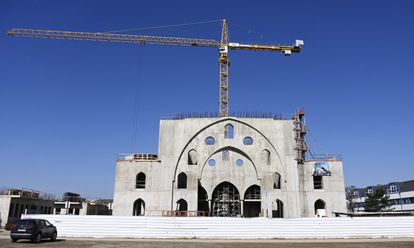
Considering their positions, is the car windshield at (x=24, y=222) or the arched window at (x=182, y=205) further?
the arched window at (x=182, y=205)

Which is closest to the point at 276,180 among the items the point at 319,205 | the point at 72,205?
the point at 319,205

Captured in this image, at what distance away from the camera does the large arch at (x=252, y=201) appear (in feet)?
155

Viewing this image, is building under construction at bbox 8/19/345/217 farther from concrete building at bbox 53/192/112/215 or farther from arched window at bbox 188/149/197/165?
concrete building at bbox 53/192/112/215

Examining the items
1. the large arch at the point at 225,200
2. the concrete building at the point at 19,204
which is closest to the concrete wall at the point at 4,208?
the concrete building at the point at 19,204

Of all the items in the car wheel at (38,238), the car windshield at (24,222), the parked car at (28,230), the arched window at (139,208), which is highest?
the arched window at (139,208)

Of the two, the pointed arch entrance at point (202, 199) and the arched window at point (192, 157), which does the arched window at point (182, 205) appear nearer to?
the pointed arch entrance at point (202, 199)

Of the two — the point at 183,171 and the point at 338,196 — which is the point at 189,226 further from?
the point at 338,196

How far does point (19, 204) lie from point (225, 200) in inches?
1163

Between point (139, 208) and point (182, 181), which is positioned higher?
point (182, 181)

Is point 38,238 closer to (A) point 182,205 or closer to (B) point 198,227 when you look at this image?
(B) point 198,227

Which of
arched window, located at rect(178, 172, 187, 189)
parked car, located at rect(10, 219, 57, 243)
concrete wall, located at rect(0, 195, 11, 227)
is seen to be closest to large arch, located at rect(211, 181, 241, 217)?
arched window, located at rect(178, 172, 187, 189)

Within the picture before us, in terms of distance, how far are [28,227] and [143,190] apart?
24213 millimetres

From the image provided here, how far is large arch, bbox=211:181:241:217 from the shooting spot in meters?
46.7

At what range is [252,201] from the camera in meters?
48.2
